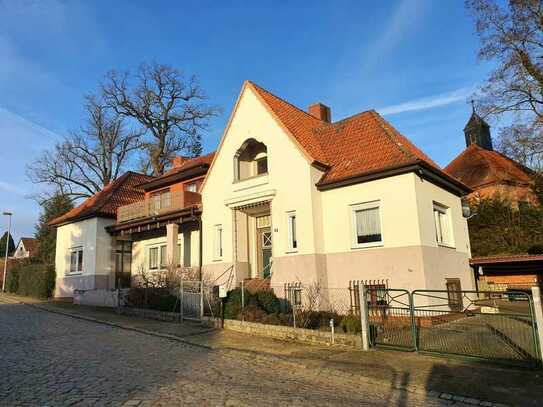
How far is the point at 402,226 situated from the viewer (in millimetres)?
14164

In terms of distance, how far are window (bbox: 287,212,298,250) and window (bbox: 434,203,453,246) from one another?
5.36 m

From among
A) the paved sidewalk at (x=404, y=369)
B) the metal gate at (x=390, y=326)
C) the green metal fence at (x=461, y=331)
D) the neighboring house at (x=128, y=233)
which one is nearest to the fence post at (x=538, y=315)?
the green metal fence at (x=461, y=331)

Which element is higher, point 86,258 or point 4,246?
Result: point 4,246

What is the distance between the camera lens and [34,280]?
1180 inches

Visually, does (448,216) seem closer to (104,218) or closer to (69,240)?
(104,218)

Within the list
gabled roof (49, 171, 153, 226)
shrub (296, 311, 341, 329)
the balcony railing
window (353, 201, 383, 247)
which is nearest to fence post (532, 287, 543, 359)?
shrub (296, 311, 341, 329)

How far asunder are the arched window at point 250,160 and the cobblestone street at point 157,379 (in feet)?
30.9

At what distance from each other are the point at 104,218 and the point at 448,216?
1956cm

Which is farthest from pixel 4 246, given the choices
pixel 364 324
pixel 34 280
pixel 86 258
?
pixel 364 324

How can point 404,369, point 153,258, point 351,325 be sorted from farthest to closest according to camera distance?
point 153,258
point 351,325
point 404,369

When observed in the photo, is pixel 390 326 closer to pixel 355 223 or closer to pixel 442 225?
pixel 355 223

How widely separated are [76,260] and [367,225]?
1992cm

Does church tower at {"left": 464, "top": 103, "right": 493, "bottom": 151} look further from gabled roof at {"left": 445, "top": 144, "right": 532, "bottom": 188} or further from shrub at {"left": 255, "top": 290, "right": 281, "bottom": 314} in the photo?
shrub at {"left": 255, "top": 290, "right": 281, "bottom": 314}

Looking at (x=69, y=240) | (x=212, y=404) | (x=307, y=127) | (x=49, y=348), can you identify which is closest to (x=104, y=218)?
(x=69, y=240)
